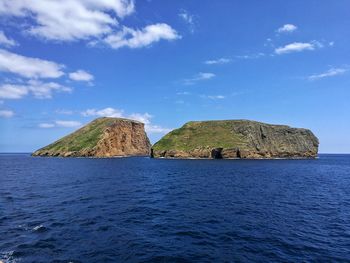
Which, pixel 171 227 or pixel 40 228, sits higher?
pixel 40 228

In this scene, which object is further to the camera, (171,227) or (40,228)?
(171,227)

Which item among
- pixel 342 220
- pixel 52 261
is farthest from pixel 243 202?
pixel 52 261

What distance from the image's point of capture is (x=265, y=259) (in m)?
23.8

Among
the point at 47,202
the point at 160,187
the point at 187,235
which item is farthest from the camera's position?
the point at 160,187

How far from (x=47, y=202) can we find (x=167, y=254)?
29.1m

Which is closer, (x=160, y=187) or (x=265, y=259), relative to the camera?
(x=265, y=259)

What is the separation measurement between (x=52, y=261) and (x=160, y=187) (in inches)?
1718

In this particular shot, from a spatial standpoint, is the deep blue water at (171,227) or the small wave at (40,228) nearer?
the deep blue water at (171,227)

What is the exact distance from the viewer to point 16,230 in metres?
30.6

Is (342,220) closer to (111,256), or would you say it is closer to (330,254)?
(330,254)

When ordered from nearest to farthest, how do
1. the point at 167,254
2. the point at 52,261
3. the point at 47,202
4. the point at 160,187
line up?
the point at 52,261, the point at 167,254, the point at 47,202, the point at 160,187

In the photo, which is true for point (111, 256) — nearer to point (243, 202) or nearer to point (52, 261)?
point (52, 261)

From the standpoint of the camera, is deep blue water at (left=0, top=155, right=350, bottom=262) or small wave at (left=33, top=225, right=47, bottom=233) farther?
small wave at (left=33, top=225, right=47, bottom=233)

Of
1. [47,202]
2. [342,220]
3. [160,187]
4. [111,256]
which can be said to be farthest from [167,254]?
[160,187]
